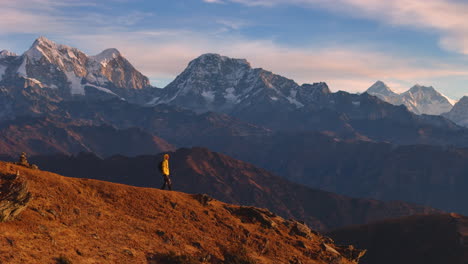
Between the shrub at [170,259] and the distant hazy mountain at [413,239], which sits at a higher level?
the shrub at [170,259]

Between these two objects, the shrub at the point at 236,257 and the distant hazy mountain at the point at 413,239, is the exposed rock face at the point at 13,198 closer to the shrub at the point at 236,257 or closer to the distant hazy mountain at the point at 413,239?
the shrub at the point at 236,257

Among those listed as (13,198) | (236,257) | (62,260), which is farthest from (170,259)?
(13,198)

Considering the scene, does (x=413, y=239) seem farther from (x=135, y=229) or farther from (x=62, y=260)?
(x=62, y=260)

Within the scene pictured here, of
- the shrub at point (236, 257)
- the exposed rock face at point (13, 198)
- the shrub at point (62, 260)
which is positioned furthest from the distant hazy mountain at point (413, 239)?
the exposed rock face at point (13, 198)

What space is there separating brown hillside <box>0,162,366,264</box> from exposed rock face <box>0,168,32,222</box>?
466mm

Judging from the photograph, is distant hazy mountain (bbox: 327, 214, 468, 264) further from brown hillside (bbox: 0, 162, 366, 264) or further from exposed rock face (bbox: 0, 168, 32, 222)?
exposed rock face (bbox: 0, 168, 32, 222)

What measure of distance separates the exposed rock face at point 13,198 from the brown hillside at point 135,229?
466 mm

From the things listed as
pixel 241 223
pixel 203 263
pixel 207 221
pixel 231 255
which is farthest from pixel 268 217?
pixel 203 263

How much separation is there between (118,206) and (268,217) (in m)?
13.3

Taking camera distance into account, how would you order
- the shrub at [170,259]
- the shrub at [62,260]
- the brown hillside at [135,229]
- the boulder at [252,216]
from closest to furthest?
the shrub at [62,260] < the brown hillside at [135,229] < the shrub at [170,259] < the boulder at [252,216]

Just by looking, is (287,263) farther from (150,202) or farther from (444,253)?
(444,253)

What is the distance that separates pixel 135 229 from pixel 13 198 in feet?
25.0

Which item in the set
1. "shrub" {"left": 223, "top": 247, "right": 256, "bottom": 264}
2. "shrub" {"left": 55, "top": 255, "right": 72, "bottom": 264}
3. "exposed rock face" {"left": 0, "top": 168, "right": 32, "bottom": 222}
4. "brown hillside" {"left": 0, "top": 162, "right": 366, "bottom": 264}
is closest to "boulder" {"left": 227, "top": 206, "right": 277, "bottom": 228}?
"brown hillside" {"left": 0, "top": 162, "right": 366, "bottom": 264}

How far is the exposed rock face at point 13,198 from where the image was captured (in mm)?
26702
